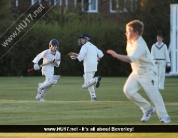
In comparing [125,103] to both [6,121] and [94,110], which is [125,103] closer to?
[94,110]

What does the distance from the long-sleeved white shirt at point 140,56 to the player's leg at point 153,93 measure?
0.17 metres

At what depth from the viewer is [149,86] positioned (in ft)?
48.4

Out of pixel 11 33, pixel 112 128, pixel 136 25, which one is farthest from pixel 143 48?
pixel 11 33

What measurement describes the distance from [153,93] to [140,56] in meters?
0.83

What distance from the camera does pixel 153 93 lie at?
1473cm

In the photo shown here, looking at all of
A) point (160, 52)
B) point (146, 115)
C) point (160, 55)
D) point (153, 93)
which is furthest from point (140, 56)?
point (160, 55)

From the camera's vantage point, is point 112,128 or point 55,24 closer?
point 112,128

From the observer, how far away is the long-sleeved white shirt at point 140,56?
48.0 feet

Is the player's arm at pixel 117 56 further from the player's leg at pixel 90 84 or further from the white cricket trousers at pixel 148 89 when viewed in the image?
the player's leg at pixel 90 84

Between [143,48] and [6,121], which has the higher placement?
[143,48]

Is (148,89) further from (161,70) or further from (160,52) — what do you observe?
(161,70)

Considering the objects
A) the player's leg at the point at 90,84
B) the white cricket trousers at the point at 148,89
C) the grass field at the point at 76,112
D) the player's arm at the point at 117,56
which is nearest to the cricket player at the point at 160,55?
the grass field at the point at 76,112

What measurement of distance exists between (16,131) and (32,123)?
154 cm

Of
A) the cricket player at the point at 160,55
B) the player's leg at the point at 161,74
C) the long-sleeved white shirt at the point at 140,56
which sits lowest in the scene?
the player's leg at the point at 161,74
